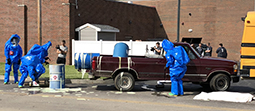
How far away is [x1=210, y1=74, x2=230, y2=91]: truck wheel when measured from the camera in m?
11.3

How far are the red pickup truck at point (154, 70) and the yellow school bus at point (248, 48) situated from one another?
0.66 m

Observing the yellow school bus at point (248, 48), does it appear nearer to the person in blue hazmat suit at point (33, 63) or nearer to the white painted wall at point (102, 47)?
the person in blue hazmat suit at point (33, 63)

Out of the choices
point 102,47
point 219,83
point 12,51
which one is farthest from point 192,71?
point 102,47

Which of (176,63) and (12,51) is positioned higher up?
(12,51)

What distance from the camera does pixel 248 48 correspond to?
10555 mm

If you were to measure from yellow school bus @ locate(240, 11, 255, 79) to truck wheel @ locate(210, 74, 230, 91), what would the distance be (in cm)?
74

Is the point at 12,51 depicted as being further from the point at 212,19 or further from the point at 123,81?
the point at 212,19

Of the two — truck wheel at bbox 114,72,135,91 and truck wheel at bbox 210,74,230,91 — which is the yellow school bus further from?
truck wheel at bbox 114,72,135,91

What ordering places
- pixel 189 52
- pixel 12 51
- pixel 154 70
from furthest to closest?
pixel 12 51 → pixel 189 52 → pixel 154 70

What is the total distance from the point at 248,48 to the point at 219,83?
5.35ft

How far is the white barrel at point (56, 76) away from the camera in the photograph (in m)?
11.3

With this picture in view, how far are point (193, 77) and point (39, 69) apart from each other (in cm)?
554

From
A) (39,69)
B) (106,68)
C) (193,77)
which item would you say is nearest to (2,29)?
(39,69)

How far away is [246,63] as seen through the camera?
34.9 feet
